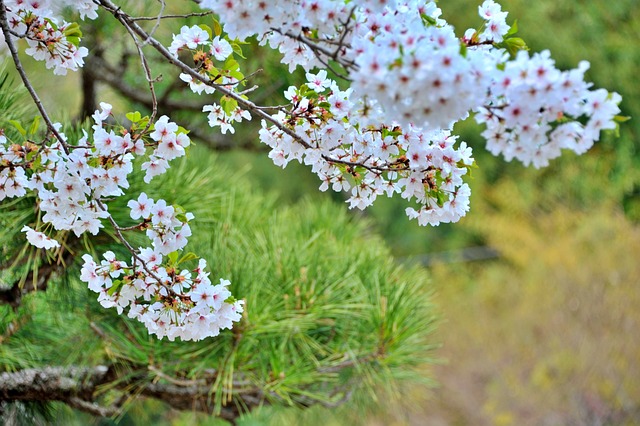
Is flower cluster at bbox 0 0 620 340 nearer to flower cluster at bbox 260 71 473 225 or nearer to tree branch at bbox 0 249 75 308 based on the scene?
flower cluster at bbox 260 71 473 225

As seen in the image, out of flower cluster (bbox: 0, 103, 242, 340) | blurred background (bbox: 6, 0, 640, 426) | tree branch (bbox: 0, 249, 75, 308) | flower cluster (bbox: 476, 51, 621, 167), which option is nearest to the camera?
flower cluster (bbox: 476, 51, 621, 167)

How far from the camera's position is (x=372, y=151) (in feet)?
1.84

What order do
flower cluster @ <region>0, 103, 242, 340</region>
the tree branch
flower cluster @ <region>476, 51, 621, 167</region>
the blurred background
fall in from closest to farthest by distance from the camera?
1. flower cluster @ <region>476, 51, 621, 167</region>
2. flower cluster @ <region>0, 103, 242, 340</region>
3. the tree branch
4. the blurred background

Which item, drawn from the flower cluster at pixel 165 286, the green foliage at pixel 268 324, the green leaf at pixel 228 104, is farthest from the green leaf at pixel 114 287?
the green foliage at pixel 268 324

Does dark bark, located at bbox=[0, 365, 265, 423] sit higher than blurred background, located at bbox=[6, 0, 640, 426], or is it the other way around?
blurred background, located at bbox=[6, 0, 640, 426]

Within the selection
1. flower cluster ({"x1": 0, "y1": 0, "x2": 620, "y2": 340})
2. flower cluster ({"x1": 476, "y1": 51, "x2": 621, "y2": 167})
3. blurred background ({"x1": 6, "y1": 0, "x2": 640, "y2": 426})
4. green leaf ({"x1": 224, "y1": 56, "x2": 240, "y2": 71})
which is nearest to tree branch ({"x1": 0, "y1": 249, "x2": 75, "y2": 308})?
flower cluster ({"x1": 0, "y1": 0, "x2": 620, "y2": 340})

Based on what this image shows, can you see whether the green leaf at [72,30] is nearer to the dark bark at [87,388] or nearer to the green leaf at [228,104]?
the green leaf at [228,104]

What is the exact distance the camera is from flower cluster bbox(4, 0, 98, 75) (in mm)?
567

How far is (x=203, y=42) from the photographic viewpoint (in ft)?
→ 1.84

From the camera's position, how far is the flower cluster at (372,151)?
540 mm

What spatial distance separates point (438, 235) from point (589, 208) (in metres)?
1.63

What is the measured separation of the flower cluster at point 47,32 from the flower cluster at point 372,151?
158 mm

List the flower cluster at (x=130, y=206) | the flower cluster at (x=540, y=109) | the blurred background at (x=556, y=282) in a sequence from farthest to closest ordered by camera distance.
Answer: the blurred background at (x=556, y=282) < the flower cluster at (x=130, y=206) < the flower cluster at (x=540, y=109)

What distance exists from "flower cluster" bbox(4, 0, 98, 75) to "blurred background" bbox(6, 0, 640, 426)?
923mm
